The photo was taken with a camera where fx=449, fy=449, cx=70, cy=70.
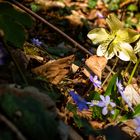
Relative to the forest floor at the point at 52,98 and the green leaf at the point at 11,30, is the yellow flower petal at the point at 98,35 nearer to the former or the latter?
the forest floor at the point at 52,98

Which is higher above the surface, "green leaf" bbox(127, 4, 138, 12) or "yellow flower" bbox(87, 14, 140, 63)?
"yellow flower" bbox(87, 14, 140, 63)

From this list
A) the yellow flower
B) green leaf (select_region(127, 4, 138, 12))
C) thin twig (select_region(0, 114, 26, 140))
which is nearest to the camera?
thin twig (select_region(0, 114, 26, 140))

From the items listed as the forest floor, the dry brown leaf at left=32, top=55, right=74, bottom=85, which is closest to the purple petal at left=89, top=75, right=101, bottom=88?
the forest floor

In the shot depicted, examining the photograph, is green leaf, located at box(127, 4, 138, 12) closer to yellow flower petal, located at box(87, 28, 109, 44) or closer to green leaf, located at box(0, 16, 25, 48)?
yellow flower petal, located at box(87, 28, 109, 44)

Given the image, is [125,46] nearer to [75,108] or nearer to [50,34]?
[75,108]

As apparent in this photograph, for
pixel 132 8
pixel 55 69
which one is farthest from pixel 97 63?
pixel 132 8

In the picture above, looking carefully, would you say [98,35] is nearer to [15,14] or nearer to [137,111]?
[137,111]
